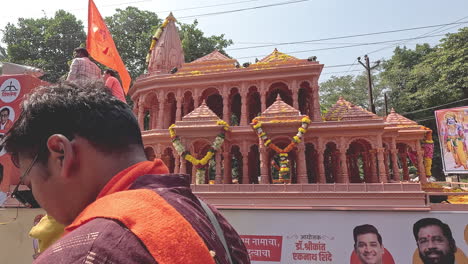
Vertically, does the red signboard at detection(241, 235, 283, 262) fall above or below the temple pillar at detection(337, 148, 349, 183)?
below

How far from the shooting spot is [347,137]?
13.7 m

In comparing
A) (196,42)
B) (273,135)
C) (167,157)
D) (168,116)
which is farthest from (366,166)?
(196,42)

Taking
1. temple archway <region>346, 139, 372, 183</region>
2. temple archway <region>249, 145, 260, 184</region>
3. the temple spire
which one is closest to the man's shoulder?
temple archway <region>346, 139, 372, 183</region>

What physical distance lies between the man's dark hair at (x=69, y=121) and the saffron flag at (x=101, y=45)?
7.39 meters

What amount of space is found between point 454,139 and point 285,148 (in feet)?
22.9

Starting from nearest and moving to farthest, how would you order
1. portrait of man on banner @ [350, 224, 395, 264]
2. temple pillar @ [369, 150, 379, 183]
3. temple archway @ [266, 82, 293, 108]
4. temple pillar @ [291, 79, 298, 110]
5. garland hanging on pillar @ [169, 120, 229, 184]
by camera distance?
portrait of man on banner @ [350, 224, 395, 264], garland hanging on pillar @ [169, 120, 229, 184], temple pillar @ [369, 150, 379, 183], temple pillar @ [291, 79, 298, 110], temple archway @ [266, 82, 293, 108]

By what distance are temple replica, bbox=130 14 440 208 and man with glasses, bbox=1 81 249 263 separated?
35.6 feet

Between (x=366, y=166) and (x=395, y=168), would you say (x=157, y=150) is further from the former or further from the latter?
(x=395, y=168)

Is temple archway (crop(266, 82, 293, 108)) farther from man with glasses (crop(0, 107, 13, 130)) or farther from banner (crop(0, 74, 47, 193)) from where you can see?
man with glasses (crop(0, 107, 13, 130))

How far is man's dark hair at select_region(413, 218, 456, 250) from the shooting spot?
9000 mm

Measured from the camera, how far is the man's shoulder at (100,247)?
27.4 inches

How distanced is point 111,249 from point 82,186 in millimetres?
476

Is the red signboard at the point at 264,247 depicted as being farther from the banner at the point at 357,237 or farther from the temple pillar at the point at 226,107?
the temple pillar at the point at 226,107

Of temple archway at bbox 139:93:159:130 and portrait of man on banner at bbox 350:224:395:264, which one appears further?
temple archway at bbox 139:93:159:130
